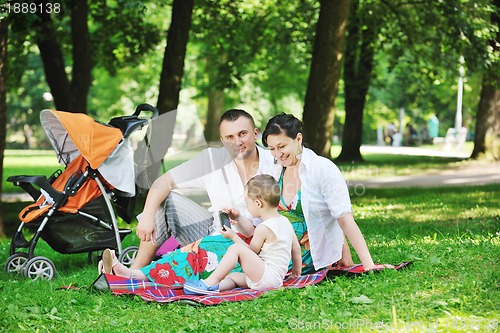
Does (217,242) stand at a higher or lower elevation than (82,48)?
lower

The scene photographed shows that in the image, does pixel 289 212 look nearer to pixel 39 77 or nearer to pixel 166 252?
pixel 166 252

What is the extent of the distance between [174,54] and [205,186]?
26.3 feet

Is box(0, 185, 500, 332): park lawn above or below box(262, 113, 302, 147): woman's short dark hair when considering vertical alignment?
below

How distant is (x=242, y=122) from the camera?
227 inches

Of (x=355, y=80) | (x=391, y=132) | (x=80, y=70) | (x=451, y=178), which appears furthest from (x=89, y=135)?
(x=391, y=132)

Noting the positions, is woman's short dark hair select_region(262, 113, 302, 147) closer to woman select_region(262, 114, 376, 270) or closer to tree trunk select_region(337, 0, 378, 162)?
woman select_region(262, 114, 376, 270)

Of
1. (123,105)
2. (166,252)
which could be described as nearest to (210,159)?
(166,252)

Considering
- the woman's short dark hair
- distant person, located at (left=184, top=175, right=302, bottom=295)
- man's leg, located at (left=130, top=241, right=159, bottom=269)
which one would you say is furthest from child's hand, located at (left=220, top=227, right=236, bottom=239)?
man's leg, located at (left=130, top=241, right=159, bottom=269)

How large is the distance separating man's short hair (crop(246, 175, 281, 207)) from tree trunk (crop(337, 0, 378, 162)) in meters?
14.2

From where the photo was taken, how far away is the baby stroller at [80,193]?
6.95m

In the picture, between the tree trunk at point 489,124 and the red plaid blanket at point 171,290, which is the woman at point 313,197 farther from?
the tree trunk at point 489,124

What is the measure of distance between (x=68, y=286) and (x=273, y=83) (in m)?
23.6

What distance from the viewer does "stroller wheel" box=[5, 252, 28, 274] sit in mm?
7145

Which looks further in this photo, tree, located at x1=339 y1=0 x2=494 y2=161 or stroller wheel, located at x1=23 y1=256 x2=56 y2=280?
tree, located at x1=339 y1=0 x2=494 y2=161
